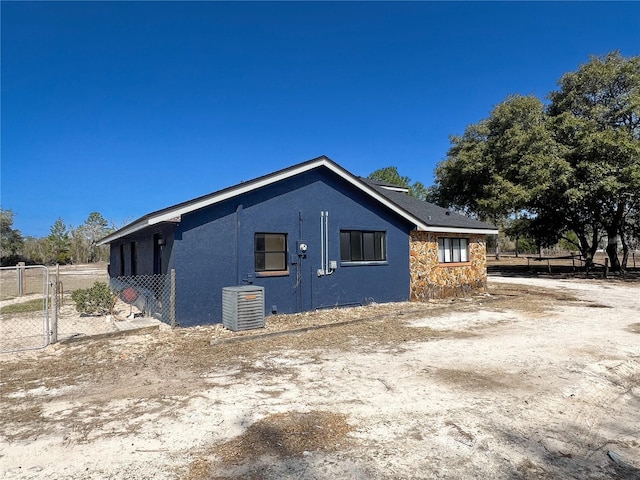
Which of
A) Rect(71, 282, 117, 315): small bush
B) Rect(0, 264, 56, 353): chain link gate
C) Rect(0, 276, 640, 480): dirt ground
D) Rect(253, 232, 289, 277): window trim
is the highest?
Rect(253, 232, 289, 277): window trim

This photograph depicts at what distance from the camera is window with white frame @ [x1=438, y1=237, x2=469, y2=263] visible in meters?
14.2

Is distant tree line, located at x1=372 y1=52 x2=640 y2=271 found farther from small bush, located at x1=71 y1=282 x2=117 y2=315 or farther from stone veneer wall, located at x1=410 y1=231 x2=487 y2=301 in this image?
small bush, located at x1=71 y1=282 x2=117 y2=315

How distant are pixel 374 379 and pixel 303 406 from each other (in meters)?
1.31

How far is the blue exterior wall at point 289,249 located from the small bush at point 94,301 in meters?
1.41

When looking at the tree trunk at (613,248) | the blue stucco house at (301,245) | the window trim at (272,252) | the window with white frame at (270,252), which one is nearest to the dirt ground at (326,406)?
the blue stucco house at (301,245)

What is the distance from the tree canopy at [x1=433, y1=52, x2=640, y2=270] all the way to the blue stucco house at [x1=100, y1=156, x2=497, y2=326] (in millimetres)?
9438

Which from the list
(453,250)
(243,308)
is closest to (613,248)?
(453,250)

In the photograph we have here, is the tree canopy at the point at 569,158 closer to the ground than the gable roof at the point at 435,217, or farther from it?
farther from it

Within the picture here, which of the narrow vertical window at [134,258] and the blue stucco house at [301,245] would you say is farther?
the narrow vertical window at [134,258]

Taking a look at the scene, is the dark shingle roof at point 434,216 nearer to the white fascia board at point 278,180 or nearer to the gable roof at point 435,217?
the gable roof at point 435,217

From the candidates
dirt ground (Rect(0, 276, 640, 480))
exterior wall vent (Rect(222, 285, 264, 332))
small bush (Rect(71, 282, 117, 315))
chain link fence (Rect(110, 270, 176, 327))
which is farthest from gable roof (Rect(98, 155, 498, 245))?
dirt ground (Rect(0, 276, 640, 480))

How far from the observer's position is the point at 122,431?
12.5 feet

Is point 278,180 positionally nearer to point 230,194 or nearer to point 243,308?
point 230,194

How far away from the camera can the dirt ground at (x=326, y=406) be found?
3227mm
